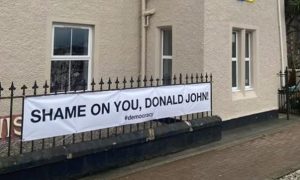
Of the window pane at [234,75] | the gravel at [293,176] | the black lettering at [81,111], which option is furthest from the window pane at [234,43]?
the black lettering at [81,111]

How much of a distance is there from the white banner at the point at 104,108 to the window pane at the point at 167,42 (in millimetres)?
2167

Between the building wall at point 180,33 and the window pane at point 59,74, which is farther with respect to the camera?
the building wall at point 180,33

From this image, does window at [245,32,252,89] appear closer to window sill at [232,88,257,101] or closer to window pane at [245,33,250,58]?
window pane at [245,33,250,58]

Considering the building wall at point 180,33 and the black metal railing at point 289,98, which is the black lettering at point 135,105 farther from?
the black metal railing at point 289,98

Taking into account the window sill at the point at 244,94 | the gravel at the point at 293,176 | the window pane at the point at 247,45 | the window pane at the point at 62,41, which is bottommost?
the gravel at the point at 293,176

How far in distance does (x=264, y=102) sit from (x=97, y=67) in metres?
5.35

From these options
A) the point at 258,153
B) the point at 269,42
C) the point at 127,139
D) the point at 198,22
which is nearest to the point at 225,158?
the point at 258,153

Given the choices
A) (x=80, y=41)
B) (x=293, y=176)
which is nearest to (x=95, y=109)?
(x=80, y=41)

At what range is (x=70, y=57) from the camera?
9203 mm

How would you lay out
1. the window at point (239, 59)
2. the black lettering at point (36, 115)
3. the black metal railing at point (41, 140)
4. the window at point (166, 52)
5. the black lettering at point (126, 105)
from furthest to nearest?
the window at point (239, 59) < the window at point (166, 52) < the black lettering at point (126, 105) < the black metal railing at point (41, 140) < the black lettering at point (36, 115)

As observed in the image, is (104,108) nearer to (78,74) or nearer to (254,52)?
(78,74)

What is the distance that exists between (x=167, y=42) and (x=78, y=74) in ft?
9.11

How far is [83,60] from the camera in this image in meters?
9.54

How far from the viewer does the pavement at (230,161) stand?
674 cm
